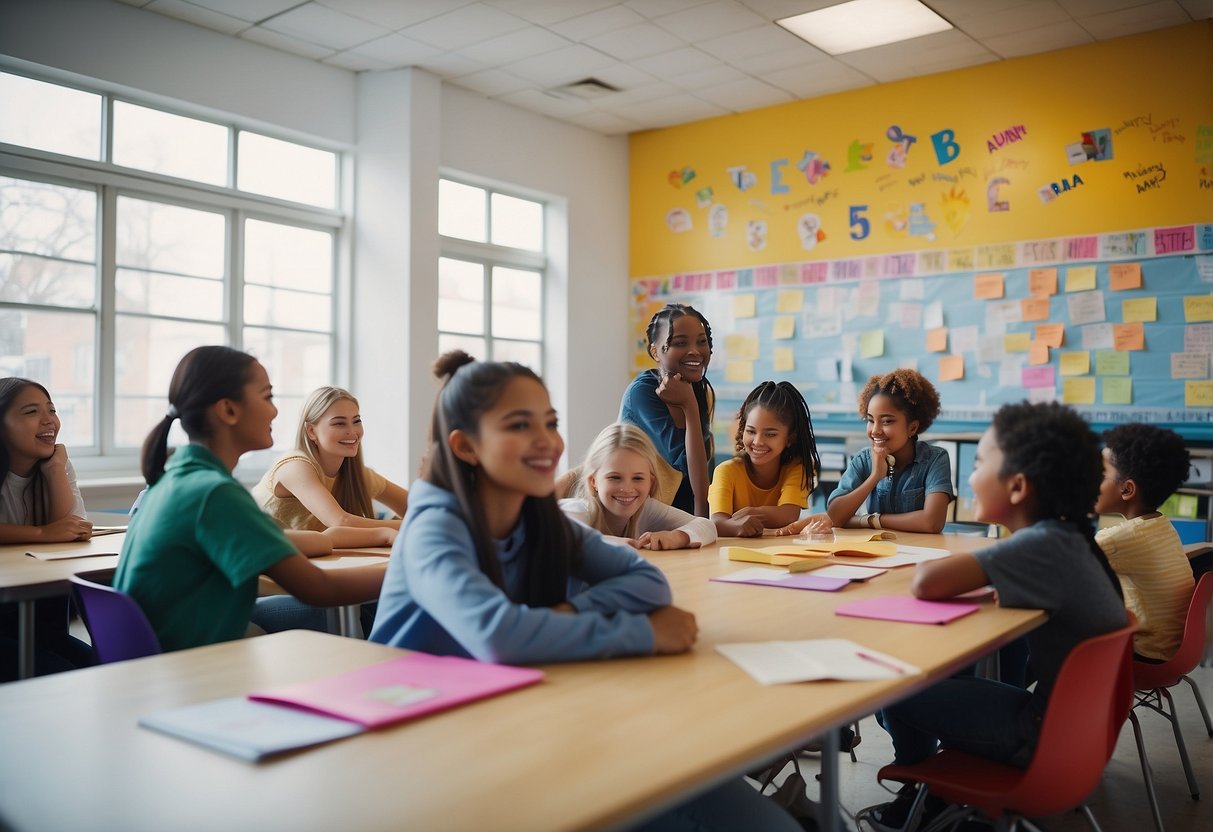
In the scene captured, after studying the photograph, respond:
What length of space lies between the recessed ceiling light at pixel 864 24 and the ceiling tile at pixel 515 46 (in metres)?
1.18

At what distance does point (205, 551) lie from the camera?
1.74 metres

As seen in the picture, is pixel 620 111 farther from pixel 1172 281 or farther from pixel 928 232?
pixel 1172 281

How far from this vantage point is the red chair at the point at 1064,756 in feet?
4.97

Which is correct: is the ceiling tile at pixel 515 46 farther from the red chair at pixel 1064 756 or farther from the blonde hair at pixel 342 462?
the red chair at pixel 1064 756

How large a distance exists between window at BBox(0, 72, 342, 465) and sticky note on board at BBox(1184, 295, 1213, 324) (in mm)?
4506

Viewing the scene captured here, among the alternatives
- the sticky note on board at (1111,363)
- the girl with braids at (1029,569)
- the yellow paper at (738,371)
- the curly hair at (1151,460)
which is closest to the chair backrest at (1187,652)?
the curly hair at (1151,460)

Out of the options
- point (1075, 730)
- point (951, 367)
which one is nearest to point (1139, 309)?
point (951, 367)

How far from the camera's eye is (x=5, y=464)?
2857mm

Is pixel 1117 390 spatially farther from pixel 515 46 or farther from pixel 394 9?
pixel 394 9

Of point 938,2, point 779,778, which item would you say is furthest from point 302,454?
point 938,2

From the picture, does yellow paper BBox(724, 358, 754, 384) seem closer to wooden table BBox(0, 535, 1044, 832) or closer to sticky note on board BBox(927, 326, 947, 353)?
sticky note on board BBox(927, 326, 947, 353)

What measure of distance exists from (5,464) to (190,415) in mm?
1292

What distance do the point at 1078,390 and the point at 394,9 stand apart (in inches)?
155

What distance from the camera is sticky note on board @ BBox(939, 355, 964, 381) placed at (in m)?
5.58
